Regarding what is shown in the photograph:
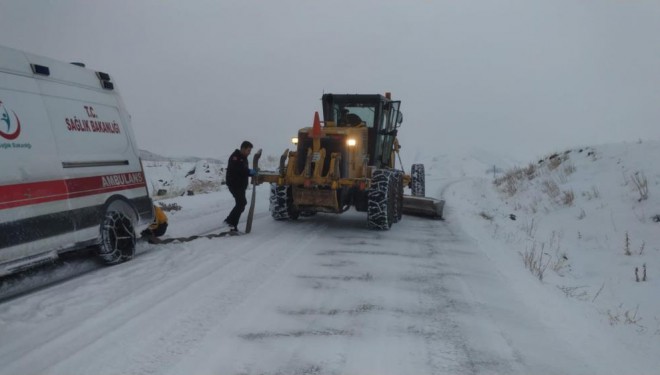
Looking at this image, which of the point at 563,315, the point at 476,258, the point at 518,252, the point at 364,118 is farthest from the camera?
the point at 364,118

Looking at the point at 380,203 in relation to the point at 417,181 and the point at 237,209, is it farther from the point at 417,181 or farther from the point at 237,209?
the point at 417,181

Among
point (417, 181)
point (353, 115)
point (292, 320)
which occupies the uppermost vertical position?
point (353, 115)

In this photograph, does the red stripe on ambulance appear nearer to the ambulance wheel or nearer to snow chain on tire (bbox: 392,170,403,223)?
the ambulance wheel

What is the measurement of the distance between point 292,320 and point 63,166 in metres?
3.19

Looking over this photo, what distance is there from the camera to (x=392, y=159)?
12.4 meters

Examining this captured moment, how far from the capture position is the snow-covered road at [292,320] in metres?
3.14

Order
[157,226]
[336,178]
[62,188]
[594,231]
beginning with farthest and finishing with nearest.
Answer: [336,178]
[594,231]
[157,226]
[62,188]

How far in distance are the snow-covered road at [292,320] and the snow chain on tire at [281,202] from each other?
2906 millimetres

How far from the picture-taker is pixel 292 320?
12.8ft

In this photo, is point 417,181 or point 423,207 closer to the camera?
point 423,207

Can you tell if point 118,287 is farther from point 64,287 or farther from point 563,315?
point 563,315

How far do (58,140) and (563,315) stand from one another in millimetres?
5567

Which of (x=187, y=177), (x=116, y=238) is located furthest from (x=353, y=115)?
(x=187, y=177)

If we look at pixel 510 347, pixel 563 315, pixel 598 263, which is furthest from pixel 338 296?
pixel 598 263
